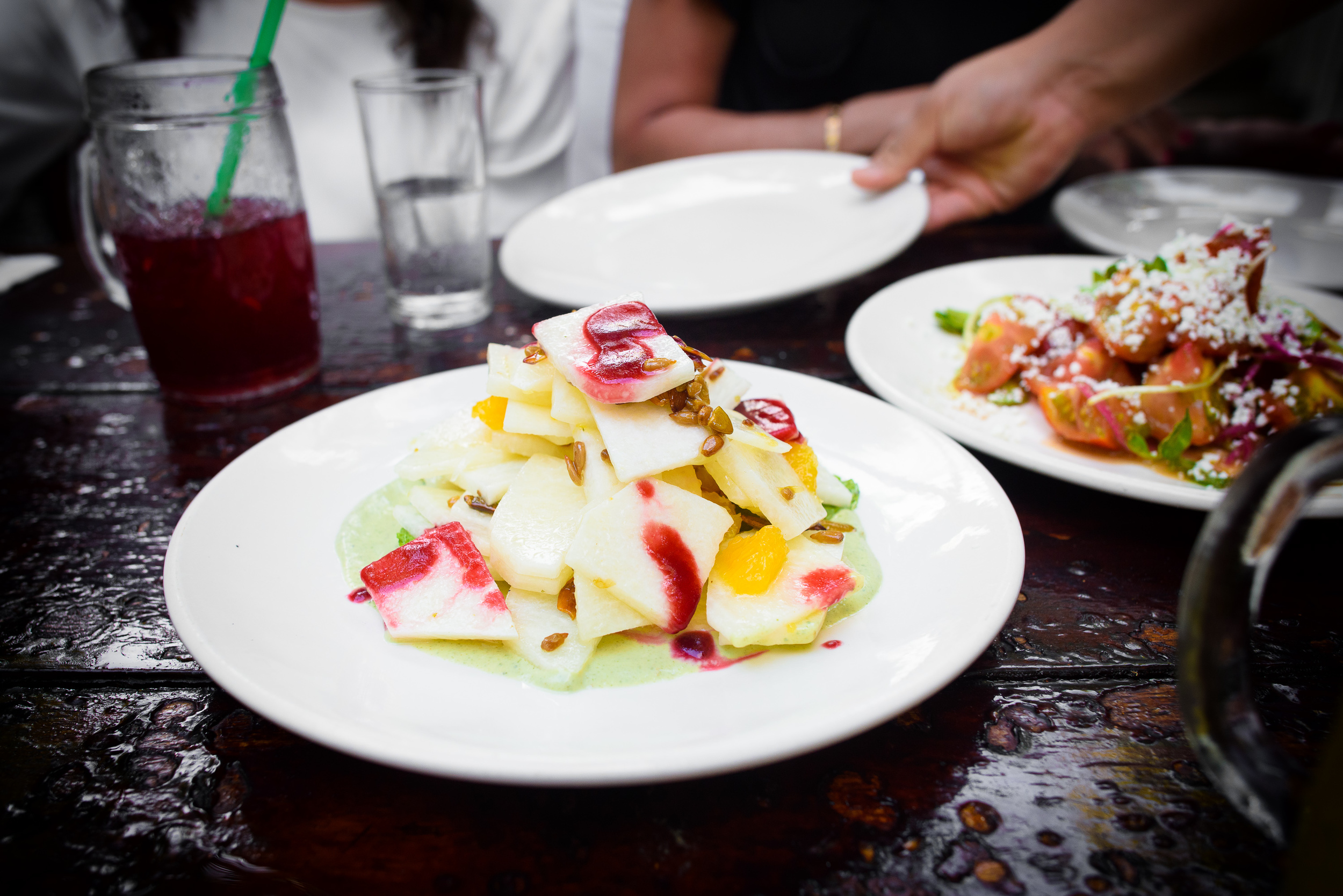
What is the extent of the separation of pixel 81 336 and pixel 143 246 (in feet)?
2.13

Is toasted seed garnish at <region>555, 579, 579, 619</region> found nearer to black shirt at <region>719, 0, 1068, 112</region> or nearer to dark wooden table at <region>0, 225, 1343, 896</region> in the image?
dark wooden table at <region>0, 225, 1343, 896</region>

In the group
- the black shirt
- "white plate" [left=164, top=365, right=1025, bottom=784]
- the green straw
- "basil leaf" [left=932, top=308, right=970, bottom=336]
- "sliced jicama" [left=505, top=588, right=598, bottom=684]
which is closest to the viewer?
"white plate" [left=164, top=365, right=1025, bottom=784]

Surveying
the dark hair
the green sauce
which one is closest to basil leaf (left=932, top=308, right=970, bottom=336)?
the green sauce

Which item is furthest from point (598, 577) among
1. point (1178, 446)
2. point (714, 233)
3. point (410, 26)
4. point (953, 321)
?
point (410, 26)

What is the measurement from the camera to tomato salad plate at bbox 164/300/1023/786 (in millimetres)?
651

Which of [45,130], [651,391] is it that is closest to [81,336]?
[651,391]

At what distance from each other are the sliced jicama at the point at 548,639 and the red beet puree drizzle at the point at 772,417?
1.13 feet

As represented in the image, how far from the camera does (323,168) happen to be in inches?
129

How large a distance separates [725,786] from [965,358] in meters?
1.09

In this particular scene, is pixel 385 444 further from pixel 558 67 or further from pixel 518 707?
pixel 558 67

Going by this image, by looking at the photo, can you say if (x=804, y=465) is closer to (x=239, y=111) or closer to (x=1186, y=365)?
(x=1186, y=365)

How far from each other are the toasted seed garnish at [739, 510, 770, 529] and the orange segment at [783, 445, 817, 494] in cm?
7

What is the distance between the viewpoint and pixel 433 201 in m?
1.88

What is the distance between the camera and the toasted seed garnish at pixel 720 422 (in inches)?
33.5
